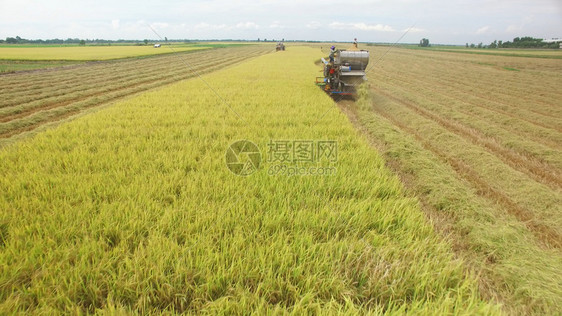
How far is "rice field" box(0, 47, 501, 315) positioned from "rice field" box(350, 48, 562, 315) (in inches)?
16.0

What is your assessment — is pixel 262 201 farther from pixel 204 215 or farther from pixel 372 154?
pixel 372 154

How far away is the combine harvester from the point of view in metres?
9.58

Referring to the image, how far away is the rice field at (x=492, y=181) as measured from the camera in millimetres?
1983

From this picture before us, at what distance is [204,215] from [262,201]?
592 millimetres

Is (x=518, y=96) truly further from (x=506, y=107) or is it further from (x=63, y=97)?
(x=63, y=97)

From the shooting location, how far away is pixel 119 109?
Answer: 611cm

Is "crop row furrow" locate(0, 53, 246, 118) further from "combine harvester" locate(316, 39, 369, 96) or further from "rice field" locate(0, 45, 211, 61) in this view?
"rice field" locate(0, 45, 211, 61)

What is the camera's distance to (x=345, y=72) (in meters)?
9.67

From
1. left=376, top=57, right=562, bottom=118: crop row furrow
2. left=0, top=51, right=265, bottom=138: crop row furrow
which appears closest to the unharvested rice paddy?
left=0, top=51, right=265, bottom=138: crop row furrow

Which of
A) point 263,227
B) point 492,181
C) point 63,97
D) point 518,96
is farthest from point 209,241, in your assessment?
point 518,96

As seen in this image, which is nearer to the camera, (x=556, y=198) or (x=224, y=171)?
(x=224, y=171)

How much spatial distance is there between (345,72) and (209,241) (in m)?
9.40

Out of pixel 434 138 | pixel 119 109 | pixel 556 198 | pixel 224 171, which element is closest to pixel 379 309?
pixel 224 171

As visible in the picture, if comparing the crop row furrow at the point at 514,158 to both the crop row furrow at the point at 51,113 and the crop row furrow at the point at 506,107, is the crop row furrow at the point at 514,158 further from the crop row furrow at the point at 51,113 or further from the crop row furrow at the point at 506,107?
the crop row furrow at the point at 51,113
